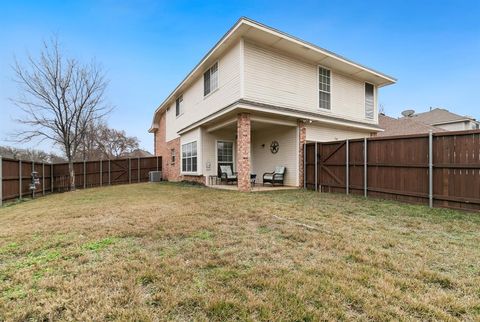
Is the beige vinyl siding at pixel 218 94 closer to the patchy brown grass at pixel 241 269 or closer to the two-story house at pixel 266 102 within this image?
the two-story house at pixel 266 102

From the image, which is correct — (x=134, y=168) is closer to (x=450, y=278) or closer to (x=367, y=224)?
(x=367, y=224)

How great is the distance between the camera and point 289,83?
10.0 metres

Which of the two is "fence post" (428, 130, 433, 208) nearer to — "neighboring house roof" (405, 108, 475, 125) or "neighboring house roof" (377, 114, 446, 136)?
"neighboring house roof" (377, 114, 446, 136)

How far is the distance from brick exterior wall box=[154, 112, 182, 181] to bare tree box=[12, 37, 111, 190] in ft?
17.7

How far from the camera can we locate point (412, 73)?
1969 cm

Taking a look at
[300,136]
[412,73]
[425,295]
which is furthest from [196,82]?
[412,73]

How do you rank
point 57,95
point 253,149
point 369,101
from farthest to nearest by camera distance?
1. point 57,95
2. point 253,149
3. point 369,101

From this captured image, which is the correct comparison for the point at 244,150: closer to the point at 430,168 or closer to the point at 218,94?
the point at 218,94

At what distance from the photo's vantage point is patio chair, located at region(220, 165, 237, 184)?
37.6 feet

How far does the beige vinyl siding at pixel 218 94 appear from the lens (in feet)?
29.7

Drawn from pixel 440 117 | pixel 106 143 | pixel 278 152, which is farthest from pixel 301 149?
pixel 106 143

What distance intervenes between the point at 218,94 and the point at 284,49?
3.39 metres

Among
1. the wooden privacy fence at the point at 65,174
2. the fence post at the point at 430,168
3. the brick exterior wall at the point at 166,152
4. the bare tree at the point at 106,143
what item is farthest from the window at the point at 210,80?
the bare tree at the point at 106,143

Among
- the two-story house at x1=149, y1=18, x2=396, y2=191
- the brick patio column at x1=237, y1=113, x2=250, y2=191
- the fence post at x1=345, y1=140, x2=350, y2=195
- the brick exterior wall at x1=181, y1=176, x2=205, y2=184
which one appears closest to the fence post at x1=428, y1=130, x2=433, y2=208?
the fence post at x1=345, y1=140, x2=350, y2=195
